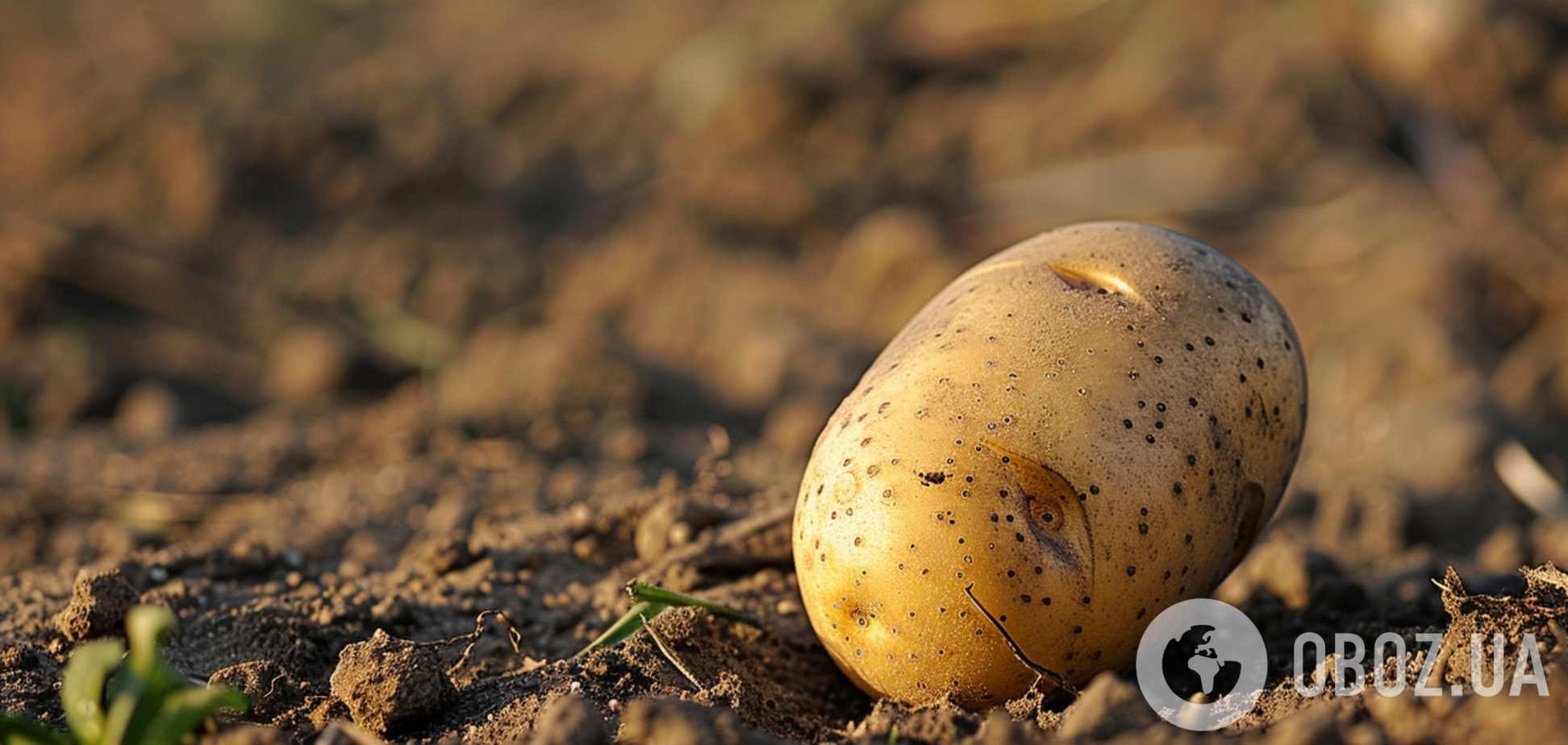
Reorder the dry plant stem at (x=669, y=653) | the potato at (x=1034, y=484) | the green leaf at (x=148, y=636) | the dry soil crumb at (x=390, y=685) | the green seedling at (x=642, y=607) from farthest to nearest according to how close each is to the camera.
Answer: the green seedling at (x=642, y=607)
the dry plant stem at (x=669, y=653)
the potato at (x=1034, y=484)
the dry soil crumb at (x=390, y=685)
the green leaf at (x=148, y=636)

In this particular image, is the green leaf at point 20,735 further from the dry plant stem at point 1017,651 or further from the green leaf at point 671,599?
the dry plant stem at point 1017,651

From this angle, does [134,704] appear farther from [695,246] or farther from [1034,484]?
[695,246]

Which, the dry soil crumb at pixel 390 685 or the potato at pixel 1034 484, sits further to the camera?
the potato at pixel 1034 484

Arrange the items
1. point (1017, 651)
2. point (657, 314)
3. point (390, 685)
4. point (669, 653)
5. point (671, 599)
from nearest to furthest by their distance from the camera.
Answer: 1. point (390, 685)
2. point (1017, 651)
3. point (669, 653)
4. point (671, 599)
5. point (657, 314)

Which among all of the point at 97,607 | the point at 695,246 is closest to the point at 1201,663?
the point at 97,607

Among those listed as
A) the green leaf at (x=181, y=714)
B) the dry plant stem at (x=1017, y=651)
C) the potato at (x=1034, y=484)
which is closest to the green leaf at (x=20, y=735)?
the green leaf at (x=181, y=714)

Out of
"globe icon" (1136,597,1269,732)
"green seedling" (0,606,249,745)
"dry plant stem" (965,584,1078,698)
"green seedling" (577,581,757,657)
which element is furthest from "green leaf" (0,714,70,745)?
"globe icon" (1136,597,1269,732)
